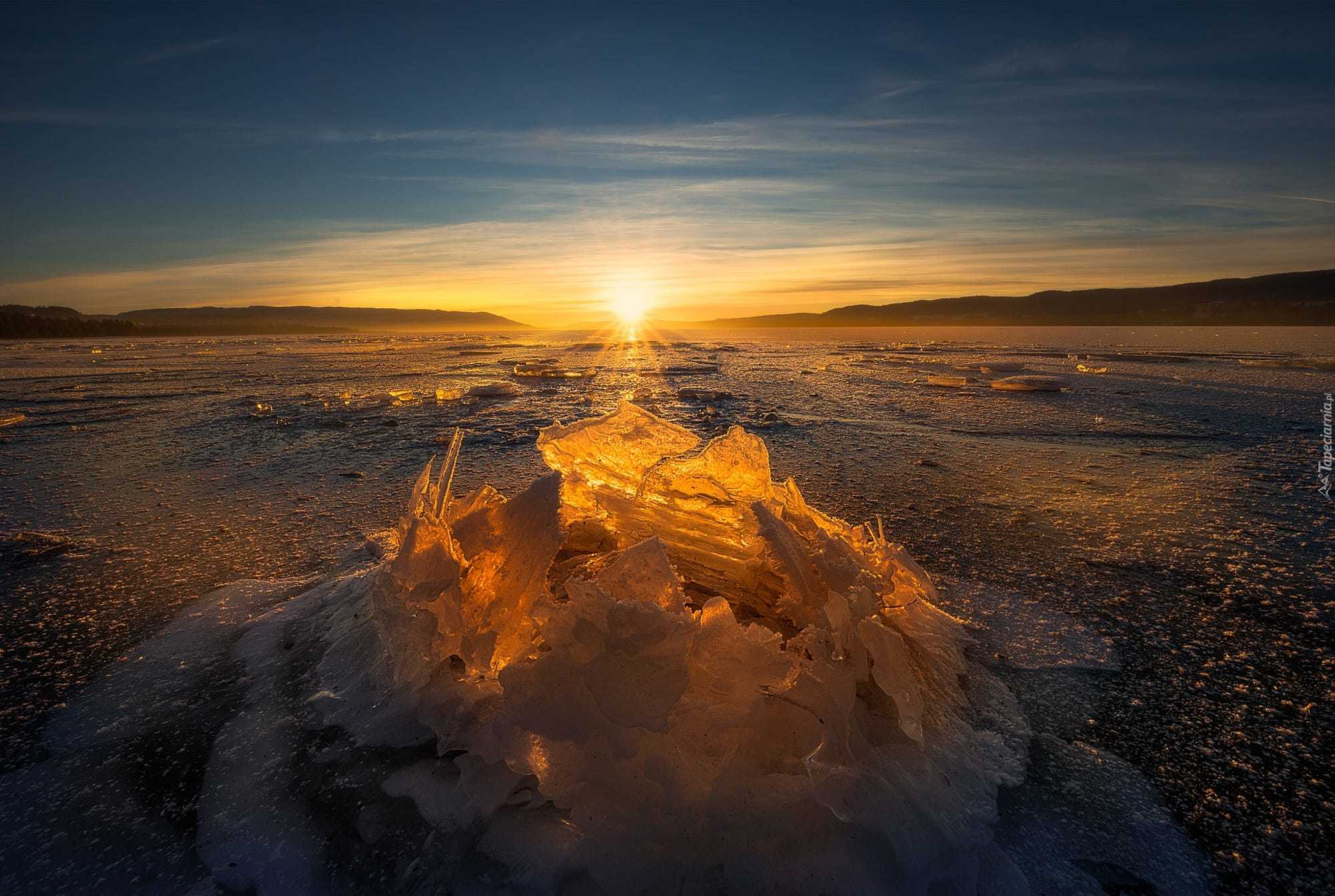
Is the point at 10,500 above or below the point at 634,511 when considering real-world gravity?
below

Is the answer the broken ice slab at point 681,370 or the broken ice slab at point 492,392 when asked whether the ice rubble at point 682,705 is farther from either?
the broken ice slab at point 681,370

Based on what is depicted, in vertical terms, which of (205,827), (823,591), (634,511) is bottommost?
(205,827)

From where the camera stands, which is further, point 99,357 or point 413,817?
point 99,357

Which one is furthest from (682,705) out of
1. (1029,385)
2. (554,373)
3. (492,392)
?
(554,373)

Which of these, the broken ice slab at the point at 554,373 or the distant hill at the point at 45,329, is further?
the distant hill at the point at 45,329

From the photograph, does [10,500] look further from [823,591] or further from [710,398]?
[710,398]

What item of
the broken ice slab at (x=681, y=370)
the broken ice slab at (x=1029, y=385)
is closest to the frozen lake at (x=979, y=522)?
the broken ice slab at (x=1029, y=385)

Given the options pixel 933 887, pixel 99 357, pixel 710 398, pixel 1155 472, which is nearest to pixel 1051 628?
pixel 933 887
